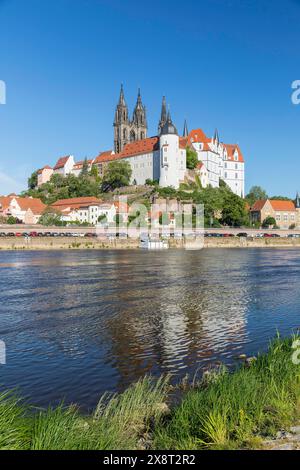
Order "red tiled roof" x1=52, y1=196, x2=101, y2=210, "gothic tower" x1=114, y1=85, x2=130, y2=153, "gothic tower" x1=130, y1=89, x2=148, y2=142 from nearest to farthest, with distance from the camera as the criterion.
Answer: "red tiled roof" x1=52, y1=196, x2=101, y2=210 < "gothic tower" x1=114, y1=85, x2=130, y2=153 < "gothic tower" x1=130, y1=89, x2=148, y2=142

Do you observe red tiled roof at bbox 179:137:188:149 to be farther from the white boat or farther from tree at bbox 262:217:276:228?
the white boat

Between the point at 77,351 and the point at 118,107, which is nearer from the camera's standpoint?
the point at 77,351

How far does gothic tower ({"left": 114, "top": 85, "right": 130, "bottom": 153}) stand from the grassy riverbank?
509ft

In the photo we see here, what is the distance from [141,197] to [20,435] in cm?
11824

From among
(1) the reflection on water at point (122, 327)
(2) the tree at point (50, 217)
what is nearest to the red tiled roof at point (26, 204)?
(2) the tree at point (50, 217)

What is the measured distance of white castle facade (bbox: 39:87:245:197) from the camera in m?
127

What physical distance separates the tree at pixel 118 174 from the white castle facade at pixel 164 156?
4460 millimetres

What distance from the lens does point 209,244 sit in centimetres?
9006

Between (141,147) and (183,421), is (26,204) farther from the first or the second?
(183,421)

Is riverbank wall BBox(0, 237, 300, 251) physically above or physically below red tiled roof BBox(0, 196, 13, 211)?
below

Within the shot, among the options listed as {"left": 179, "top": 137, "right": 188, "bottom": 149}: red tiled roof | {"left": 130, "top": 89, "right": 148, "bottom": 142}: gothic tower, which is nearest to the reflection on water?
{"left": 179, "top": 137, "right": 188, "bottom": 149}: red tiled roof

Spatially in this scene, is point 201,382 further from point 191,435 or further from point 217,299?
point 217,299
